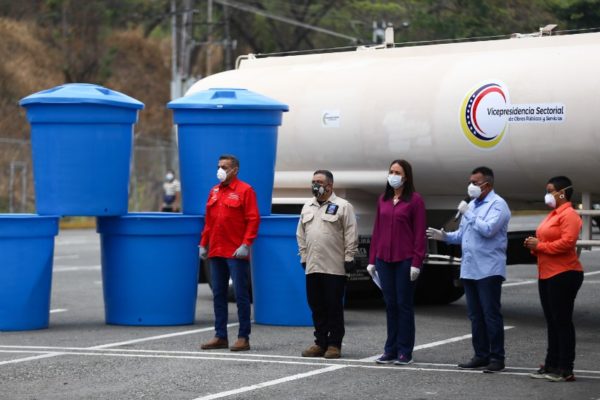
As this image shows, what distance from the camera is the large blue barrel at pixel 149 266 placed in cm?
1388

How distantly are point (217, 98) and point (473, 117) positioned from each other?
8.55 ft

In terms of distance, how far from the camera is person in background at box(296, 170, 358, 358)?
1168 cm

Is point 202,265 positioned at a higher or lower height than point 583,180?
lower

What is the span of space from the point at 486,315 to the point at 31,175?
27.2 meters

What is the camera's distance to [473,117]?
45.9 ft

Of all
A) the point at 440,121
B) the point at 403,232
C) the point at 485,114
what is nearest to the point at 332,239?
the point at 403,232

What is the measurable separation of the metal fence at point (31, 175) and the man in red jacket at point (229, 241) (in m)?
21.2

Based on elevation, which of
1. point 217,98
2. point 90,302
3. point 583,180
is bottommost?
point 90,302

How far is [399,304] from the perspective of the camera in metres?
11.2

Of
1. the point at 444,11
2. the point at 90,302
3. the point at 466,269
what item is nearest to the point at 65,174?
the point at 90,302

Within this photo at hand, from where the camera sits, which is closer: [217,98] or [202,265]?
[217,98]

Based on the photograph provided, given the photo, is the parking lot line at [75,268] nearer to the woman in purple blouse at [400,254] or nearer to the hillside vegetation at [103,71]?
the woman in purple blouse at [400,254]

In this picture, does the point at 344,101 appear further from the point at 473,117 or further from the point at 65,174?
the point at 65,174

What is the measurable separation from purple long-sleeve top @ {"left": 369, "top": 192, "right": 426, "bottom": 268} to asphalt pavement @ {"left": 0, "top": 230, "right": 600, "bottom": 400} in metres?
0.90
